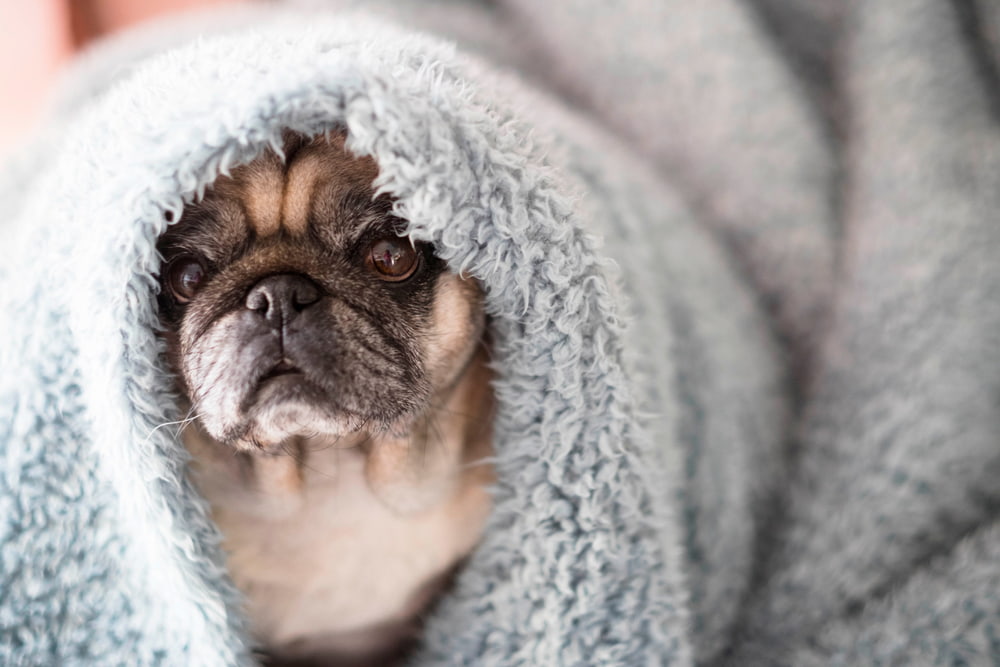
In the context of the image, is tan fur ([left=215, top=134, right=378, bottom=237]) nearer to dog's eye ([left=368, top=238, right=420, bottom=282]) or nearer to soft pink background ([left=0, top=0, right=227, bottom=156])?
dog's eye ([left=368, top=238, right=420, bottom=282])

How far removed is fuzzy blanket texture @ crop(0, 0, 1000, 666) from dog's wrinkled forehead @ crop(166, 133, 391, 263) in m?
0.10

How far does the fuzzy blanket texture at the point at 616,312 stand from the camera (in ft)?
2.31

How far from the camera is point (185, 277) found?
0.81 meters

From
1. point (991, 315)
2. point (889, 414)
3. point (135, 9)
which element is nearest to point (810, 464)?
point (889, 414)

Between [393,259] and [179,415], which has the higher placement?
[393,259]

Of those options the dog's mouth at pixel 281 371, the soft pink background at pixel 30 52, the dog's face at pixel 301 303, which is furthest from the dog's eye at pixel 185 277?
the soft pink background at pixel 30 52

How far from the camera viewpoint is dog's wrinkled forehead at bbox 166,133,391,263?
2.61 ft

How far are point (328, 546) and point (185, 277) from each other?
0.40 m

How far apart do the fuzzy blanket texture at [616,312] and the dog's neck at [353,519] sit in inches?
3.0

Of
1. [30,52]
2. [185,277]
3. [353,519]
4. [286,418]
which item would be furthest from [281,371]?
[30,52]

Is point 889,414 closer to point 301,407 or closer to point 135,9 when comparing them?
point 301,407

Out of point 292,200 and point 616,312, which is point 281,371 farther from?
point 616,312

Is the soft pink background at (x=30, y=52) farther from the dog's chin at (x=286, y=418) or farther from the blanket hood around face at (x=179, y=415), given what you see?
the dog's chin at (x=286, y=418)

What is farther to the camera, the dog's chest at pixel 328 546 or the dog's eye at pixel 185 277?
the dog's chest at pixel 328 546
